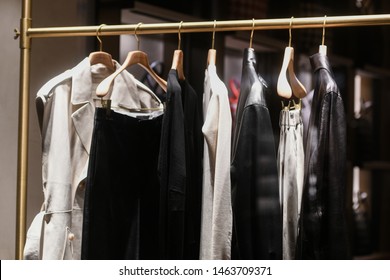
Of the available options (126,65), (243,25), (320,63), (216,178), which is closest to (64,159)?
(126,65)

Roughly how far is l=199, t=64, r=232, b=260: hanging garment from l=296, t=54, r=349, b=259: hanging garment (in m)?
0.18

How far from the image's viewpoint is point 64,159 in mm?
1580

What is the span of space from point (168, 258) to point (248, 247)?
19 cm

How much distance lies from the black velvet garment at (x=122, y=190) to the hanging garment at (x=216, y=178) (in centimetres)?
15

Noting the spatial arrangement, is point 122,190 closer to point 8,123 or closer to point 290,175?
point 290,175

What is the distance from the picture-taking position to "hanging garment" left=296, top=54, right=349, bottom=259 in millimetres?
→ 1372

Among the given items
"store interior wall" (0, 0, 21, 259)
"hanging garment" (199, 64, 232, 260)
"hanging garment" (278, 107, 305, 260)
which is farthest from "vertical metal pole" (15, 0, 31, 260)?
"hanging garment" (278, 107, 305, 260)

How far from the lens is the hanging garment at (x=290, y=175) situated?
4.85ft

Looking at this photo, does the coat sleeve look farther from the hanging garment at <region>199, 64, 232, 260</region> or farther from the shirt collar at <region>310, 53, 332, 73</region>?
the shirt collar at <region>310, 53, 332, 73</region>

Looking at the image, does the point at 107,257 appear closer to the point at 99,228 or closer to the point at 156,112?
the point at 99,228

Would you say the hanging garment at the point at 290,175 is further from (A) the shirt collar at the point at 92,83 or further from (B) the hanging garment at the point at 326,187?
(A) the shirt collar at the point at 92,83

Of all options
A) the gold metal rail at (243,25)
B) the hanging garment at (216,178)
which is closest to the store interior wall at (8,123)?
the gold metal rail at (243,25)

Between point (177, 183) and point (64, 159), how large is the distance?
33 cm
